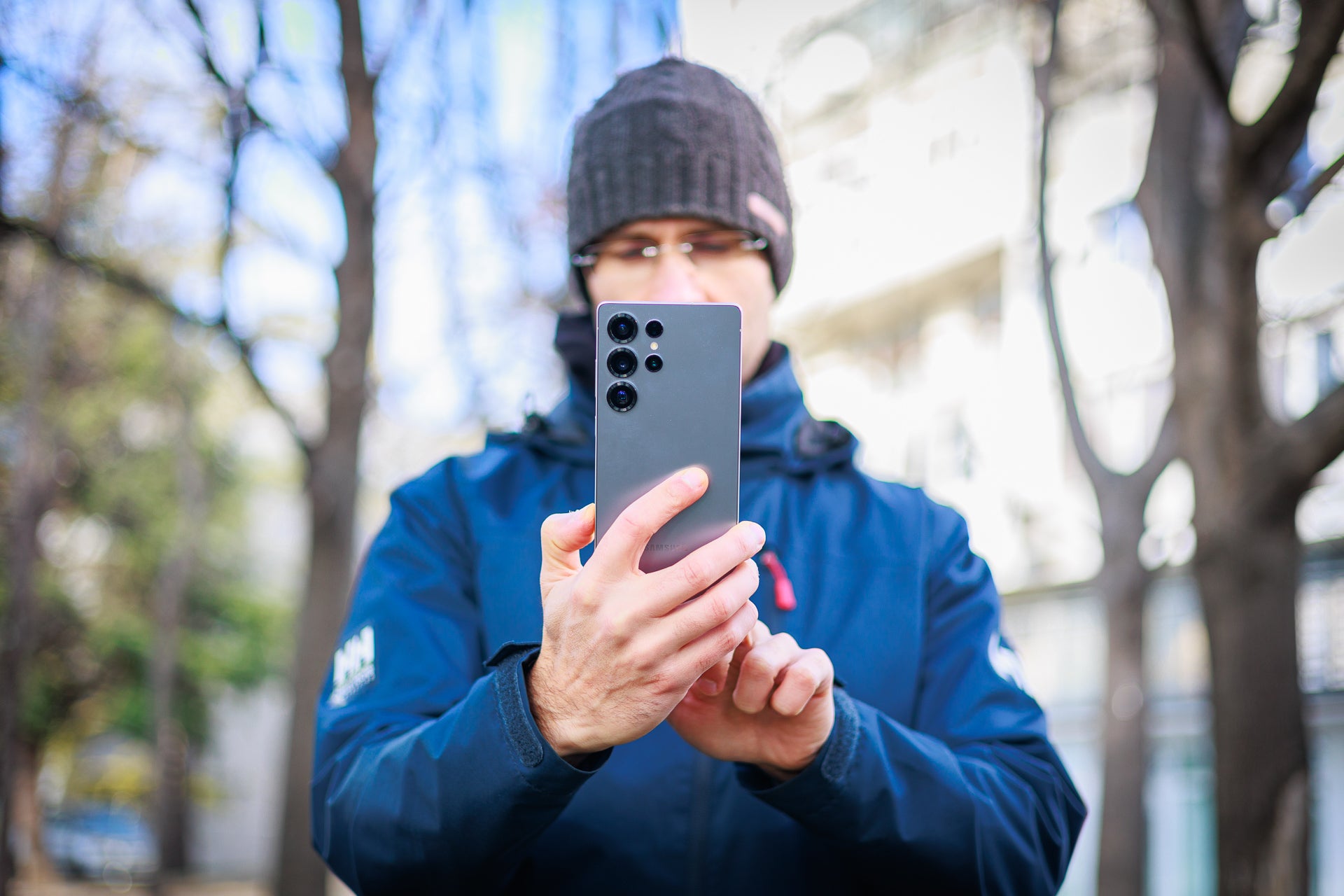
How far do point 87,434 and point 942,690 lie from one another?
82.2 ft

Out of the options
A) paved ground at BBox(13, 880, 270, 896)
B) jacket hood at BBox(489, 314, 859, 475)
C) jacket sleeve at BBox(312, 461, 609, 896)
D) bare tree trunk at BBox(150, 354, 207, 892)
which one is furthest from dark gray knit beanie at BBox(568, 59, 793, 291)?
paved ground at BBox(13, 880, 270, 896)

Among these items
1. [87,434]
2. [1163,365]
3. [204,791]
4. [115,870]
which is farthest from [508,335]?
[115,870]

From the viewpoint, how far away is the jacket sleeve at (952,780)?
174cm

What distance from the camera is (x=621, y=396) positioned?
1.67 m

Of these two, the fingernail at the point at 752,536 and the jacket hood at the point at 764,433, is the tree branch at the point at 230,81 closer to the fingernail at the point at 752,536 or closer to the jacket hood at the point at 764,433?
the jacket hood at the point at 764,433

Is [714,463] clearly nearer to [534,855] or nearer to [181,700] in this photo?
[534,855]

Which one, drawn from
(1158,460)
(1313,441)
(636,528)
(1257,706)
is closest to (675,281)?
(636,528)

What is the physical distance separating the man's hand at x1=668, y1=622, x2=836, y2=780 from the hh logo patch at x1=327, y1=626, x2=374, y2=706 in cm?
60

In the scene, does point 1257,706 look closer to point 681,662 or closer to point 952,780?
point 952,780


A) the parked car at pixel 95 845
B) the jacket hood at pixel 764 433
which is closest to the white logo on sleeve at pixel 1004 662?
the jacket hood at pixel 764 433

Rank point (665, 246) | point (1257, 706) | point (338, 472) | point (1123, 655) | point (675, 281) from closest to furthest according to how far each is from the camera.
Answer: point (675, 281) < point (665, 246) < point (1257, 706) < point (338, 472) < point (1123, 655)

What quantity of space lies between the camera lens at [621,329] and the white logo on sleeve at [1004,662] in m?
0.93

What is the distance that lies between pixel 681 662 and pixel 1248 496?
4935 mm

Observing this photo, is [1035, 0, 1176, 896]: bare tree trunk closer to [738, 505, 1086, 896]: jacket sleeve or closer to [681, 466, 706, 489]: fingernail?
[738, 505, 1086, 896]: jacket sleeve
